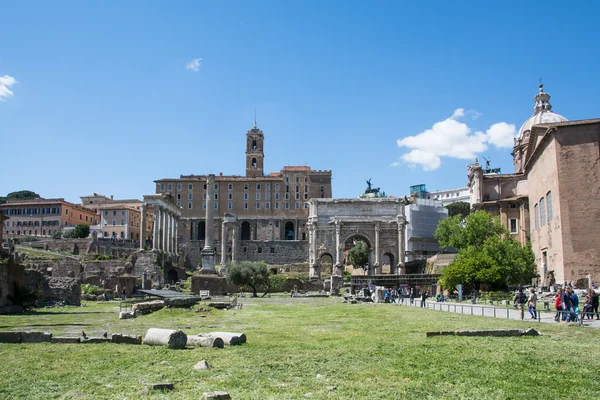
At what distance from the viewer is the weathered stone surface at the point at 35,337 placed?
12.5 meters

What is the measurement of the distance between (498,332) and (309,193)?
81.7 m

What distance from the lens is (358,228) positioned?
62906mm

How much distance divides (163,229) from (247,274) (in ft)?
71.9

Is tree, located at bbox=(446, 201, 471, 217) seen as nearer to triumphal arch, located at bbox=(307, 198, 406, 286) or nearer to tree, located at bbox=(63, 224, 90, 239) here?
triumphal arch, located at bbox=(307, 198, 406, 286)

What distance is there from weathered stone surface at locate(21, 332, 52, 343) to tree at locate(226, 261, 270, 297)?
30.0 meters

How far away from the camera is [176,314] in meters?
22.7

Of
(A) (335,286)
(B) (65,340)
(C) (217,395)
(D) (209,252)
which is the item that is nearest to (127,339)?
(B) (65,340)

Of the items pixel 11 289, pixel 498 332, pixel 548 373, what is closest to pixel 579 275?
pixel 498 332

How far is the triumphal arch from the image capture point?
61781 millimetres

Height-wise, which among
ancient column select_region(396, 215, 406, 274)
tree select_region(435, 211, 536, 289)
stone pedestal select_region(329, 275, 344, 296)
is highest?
ancient column select_region(396, 215, 406, 274)

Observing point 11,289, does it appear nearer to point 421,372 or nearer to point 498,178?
point 421,372

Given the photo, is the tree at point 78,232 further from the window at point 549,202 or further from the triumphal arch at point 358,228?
the window at point 549,202

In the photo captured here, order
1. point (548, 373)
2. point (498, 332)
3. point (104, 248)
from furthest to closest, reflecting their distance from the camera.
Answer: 1. point (104, 248)
2. point (498, 332)
3. point (548, 373)

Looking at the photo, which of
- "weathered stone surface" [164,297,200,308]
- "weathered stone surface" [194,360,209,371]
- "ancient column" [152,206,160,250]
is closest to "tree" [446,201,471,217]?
"ancient column" [152,206,160,250]
